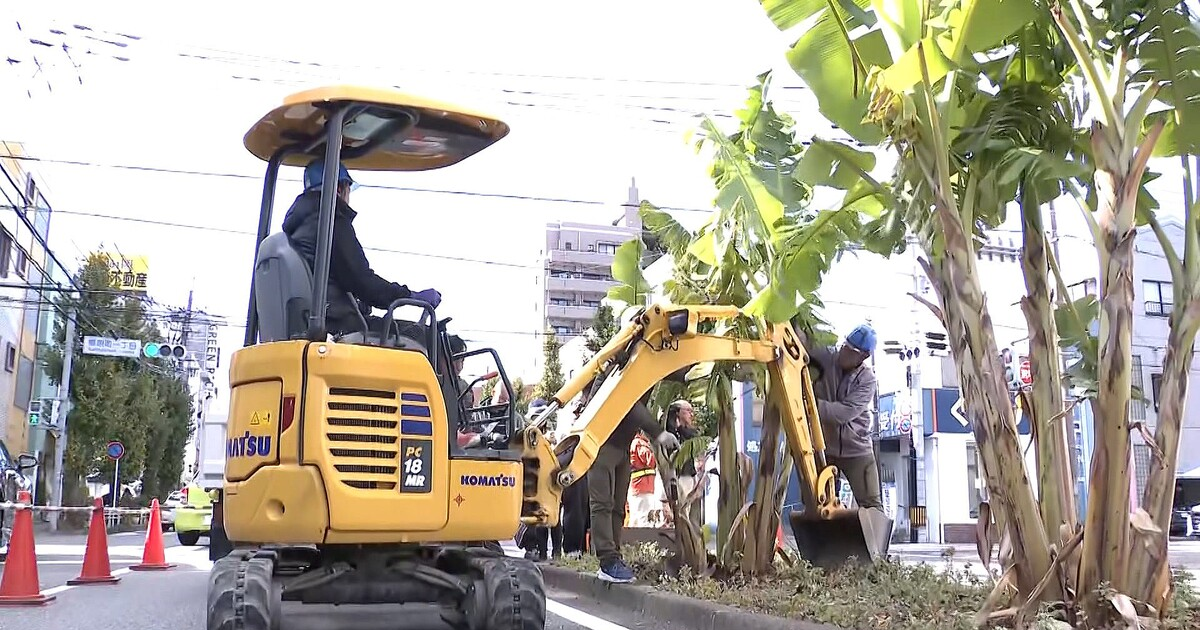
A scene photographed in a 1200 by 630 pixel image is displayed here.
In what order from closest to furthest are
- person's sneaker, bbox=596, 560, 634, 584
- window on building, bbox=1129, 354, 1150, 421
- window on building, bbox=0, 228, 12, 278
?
1. window on building, bbox=1129, 354, 1150, 421
2. person's sneaker, bbox=596, 560, 634, 584
3. window on building, bbox=0, 228, 12, 278

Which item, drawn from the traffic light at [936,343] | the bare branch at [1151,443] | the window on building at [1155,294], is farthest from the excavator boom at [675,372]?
the window on building at [1155,294]

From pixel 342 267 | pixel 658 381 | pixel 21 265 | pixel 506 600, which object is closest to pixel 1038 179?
pixel 658 381

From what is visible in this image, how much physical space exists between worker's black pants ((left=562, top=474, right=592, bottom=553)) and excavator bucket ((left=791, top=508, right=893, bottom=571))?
3.66m

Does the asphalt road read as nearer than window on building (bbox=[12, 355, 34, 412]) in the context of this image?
Yes

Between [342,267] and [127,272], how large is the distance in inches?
1424

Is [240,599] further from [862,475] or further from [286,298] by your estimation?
[862,475]

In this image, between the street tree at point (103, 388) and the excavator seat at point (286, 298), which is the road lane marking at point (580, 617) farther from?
the street tree at point (103, 388)

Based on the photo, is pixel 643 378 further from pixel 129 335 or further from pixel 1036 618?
pixel 129 335

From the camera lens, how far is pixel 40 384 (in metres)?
38.9

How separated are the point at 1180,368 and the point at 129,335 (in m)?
35.1

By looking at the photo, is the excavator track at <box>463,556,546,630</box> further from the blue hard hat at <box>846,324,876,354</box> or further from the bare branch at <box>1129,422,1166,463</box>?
the blue hard hat at <box>846,324,876,354</box>

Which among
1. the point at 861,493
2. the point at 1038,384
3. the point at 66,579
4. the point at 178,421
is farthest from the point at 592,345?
the point at 178,421

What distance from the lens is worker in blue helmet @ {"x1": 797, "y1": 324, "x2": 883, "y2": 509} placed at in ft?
26.4

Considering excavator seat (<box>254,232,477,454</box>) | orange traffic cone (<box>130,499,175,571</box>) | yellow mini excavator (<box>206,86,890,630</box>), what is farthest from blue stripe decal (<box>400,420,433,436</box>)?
orange traffic cone (<box>130,499,175,571</box>)
